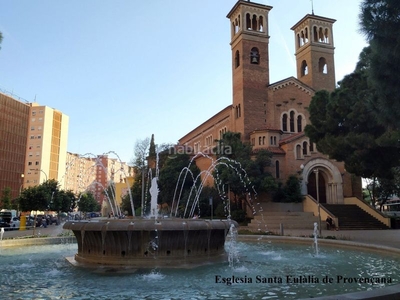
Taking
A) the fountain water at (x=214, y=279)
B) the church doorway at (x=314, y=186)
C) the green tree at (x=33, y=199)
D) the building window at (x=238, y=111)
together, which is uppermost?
the building window at (x=238, y=111)

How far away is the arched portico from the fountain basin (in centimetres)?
2651

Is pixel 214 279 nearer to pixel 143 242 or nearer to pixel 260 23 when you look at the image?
pixel 143 242

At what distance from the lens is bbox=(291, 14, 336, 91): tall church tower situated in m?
42.1

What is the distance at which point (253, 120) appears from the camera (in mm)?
37188

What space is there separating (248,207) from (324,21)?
2483 cm

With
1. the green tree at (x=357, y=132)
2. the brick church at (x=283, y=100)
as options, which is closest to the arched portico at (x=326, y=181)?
the brick church at (x=283, y=100)

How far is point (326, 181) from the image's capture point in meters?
35.5

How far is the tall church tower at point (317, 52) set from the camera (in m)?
42.1

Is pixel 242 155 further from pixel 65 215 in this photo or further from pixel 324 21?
pixel 65 215

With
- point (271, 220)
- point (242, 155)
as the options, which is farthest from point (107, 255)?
point (242, 155)

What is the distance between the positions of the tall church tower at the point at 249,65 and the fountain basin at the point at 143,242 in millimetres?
27897

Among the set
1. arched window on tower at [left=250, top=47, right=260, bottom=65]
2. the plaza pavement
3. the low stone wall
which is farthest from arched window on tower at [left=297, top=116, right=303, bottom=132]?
the low stone wall

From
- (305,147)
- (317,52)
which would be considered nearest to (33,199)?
(305,147)

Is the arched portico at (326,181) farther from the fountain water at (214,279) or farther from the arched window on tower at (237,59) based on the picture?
the fountain water at (214,279)
